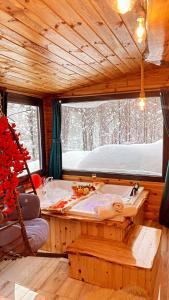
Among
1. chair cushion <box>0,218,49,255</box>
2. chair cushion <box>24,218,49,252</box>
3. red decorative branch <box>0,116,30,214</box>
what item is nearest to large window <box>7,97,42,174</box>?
chair cushion <box>24,218,49,252</box>

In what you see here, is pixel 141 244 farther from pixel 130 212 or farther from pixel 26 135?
pixel 26 135

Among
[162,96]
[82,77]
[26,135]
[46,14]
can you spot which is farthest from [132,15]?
[26,135]

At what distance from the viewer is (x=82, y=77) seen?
11.2 ft

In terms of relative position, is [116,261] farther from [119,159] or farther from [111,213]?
[119,159]

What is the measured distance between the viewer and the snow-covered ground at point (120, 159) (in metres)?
3.85

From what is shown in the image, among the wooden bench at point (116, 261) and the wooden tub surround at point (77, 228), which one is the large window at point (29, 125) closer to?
the wooden tub surround at point (77, 228)

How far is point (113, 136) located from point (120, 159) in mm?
429

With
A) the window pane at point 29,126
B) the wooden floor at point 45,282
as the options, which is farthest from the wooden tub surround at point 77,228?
the window pane at point 29,126

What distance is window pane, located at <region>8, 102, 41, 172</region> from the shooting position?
12.4 ft

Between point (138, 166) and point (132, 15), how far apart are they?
270 cm

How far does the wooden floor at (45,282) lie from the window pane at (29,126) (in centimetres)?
199

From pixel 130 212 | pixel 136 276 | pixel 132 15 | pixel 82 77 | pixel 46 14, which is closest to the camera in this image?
pixel 46 14

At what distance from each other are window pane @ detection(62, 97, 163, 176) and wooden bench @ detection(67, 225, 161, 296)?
5.55 ft

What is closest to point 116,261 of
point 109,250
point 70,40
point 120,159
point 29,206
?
point 109,250
